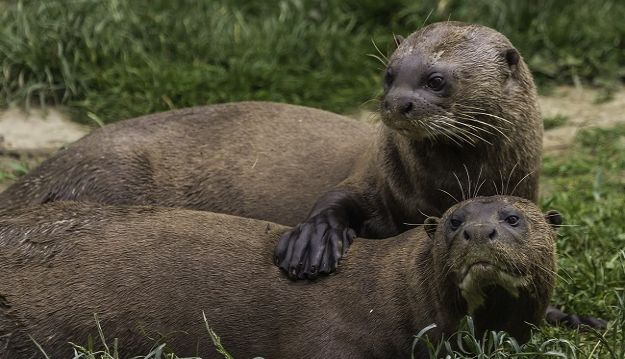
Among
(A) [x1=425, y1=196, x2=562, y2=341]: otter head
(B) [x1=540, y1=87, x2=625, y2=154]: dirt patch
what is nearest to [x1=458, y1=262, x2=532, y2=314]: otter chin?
(A) [x1=425, y1=196, x2=562, y2=341]: otter head

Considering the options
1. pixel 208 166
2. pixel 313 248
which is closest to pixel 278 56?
pixel 208 166

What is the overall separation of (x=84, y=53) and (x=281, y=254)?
382 cm

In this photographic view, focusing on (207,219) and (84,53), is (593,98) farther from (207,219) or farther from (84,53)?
(207,219)

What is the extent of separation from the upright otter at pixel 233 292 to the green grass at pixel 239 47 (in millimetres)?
3115

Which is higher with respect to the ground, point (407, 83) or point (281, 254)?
point (407, 83)

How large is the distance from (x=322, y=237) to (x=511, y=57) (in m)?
1.31

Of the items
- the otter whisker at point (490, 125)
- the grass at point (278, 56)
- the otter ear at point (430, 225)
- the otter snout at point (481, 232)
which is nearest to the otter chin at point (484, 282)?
the otter snout at point (481, 232)

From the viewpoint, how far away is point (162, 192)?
788cm

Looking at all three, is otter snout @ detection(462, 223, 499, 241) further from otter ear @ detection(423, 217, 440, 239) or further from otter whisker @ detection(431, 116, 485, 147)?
otter whisker @ detection(431, 116, 485, 147)

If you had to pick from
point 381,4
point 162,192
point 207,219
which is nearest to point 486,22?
point 381,4

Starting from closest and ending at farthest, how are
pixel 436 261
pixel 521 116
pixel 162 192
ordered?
pixel 436 261 < pixel 521 116 < pixel 162 192

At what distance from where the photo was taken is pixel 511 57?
7.20 metres

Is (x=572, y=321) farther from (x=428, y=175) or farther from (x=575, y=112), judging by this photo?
(x=575, y=112)

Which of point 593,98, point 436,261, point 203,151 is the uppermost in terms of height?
point 436,261
